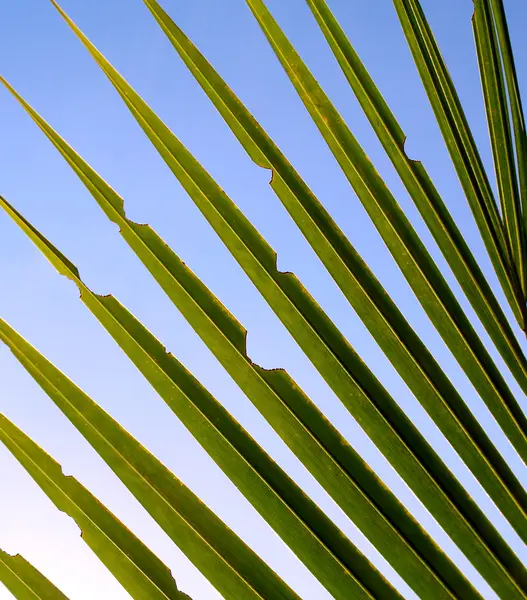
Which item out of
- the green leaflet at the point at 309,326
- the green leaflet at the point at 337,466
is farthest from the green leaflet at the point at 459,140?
the green leaflet at the point at 337,466

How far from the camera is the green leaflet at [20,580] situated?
68cm

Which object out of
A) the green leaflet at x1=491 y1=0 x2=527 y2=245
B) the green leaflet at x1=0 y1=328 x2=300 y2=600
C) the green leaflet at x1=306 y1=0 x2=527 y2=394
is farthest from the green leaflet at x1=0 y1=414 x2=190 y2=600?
the green leaflet at x1=491 y1=0 x2=527 y2=245

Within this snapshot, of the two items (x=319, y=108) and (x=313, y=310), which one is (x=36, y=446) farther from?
(x=319, y=108)

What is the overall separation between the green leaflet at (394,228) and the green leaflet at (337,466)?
0.82 feet

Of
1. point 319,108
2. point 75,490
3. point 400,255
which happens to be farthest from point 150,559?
point 319,108

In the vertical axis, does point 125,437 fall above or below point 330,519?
below

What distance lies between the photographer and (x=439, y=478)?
838 mm

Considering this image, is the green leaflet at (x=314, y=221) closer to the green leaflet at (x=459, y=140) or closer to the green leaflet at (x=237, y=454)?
the green leaflet at (x=459, y=140)

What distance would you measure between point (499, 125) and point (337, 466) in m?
0.64

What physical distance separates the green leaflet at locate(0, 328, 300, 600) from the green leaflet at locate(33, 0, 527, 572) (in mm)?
176

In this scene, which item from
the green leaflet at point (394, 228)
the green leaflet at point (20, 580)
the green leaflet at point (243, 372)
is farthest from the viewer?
the green leaflet at point (394, 228)

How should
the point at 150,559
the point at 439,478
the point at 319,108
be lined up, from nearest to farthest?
1. the point at 150,559
2. the point at 439,478
3. the point at 319,108

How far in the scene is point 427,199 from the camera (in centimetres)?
99

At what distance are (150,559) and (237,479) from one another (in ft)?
0.44
